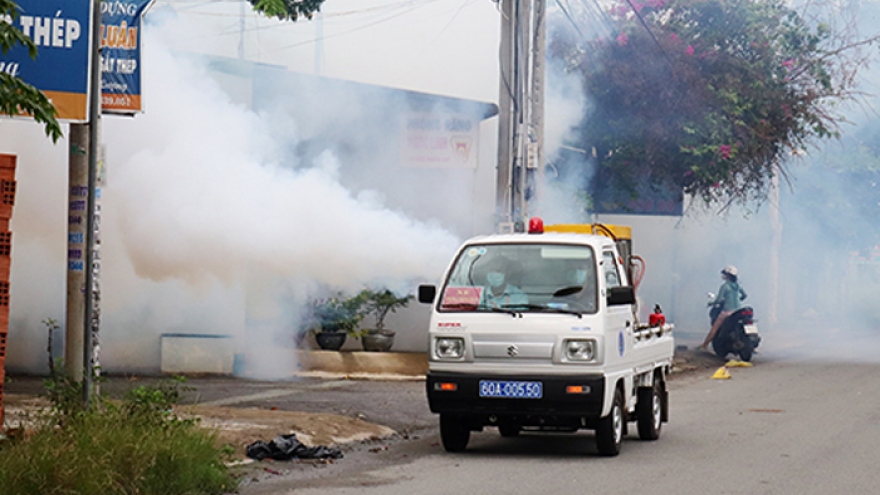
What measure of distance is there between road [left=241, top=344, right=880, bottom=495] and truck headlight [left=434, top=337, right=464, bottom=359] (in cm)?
87

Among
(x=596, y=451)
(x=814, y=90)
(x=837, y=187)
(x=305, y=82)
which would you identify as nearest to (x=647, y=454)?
(x=596, y=451)

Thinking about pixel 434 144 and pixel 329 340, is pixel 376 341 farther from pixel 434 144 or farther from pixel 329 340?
pixel 434 144

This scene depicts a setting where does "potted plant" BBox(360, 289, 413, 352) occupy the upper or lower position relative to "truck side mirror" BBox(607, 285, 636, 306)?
lower

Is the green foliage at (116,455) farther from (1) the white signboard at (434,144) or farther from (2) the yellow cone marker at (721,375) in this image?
(2) the yellow cone marker at (721,375)

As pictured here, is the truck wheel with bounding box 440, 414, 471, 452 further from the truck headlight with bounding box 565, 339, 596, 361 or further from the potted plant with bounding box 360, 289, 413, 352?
the potted plant with bounding box 360, 289, 413, 352

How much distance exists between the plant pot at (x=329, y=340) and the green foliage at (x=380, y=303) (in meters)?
0.67

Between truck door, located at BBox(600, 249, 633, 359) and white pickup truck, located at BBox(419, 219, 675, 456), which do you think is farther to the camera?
truck door, located at BBox(600, 249, 633, 359)

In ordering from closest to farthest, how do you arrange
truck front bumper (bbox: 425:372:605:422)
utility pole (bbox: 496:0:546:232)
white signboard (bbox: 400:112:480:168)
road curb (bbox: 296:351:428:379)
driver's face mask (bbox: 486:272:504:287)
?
truck front bumper (bbox: 425:372:605:422)
driver's face mask (bbox: 486:272:504:287)
utility pole (bbox: 496:0:546:232)
road curb (bbox: 296:351:428:379)
white signboard (bbox: 400:112:480:168)

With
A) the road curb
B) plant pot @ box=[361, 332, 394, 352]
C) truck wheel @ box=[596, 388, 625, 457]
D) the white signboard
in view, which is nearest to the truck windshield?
truck wheel @ box=[596, 388, 625, 457]

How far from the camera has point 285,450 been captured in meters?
10.4

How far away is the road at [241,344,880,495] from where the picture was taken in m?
9.30

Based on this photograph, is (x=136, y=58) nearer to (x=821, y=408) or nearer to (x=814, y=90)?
(x=821, y=408)

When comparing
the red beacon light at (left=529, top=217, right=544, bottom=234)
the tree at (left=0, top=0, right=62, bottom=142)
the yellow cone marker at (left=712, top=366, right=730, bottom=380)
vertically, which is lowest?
the yellow cone marker at (left=712, top=366, right=730, bottom=380)

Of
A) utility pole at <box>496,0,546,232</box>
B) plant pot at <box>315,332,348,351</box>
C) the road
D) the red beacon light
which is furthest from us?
plant pot at <box>315,332,348,351</box>
